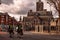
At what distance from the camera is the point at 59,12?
45.6 meters

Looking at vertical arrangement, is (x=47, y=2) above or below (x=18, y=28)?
above

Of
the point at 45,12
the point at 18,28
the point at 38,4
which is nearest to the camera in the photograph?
the point at 18,28

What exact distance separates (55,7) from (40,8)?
101576 millimetres

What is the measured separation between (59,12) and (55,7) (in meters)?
1.61

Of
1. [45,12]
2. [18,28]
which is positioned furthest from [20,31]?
[45,12]

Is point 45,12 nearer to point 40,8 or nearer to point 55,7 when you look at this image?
point 40,8

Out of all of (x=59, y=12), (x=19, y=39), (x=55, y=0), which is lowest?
(x=19, y=39)

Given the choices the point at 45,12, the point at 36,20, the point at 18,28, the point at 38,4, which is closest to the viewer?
the point at 18,28

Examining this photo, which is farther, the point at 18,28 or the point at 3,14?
the point at 3,14

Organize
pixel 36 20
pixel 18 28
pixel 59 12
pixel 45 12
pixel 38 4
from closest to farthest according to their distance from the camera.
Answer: pixel 18 28
pixel 59 12
pixel 36 20
pixel 45 12
pixel 38 4

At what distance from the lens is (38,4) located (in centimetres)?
14700

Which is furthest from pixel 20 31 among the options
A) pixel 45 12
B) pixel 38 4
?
pixel 38 4

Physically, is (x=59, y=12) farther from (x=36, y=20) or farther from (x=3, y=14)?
(x=3, y=14)

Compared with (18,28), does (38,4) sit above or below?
above
